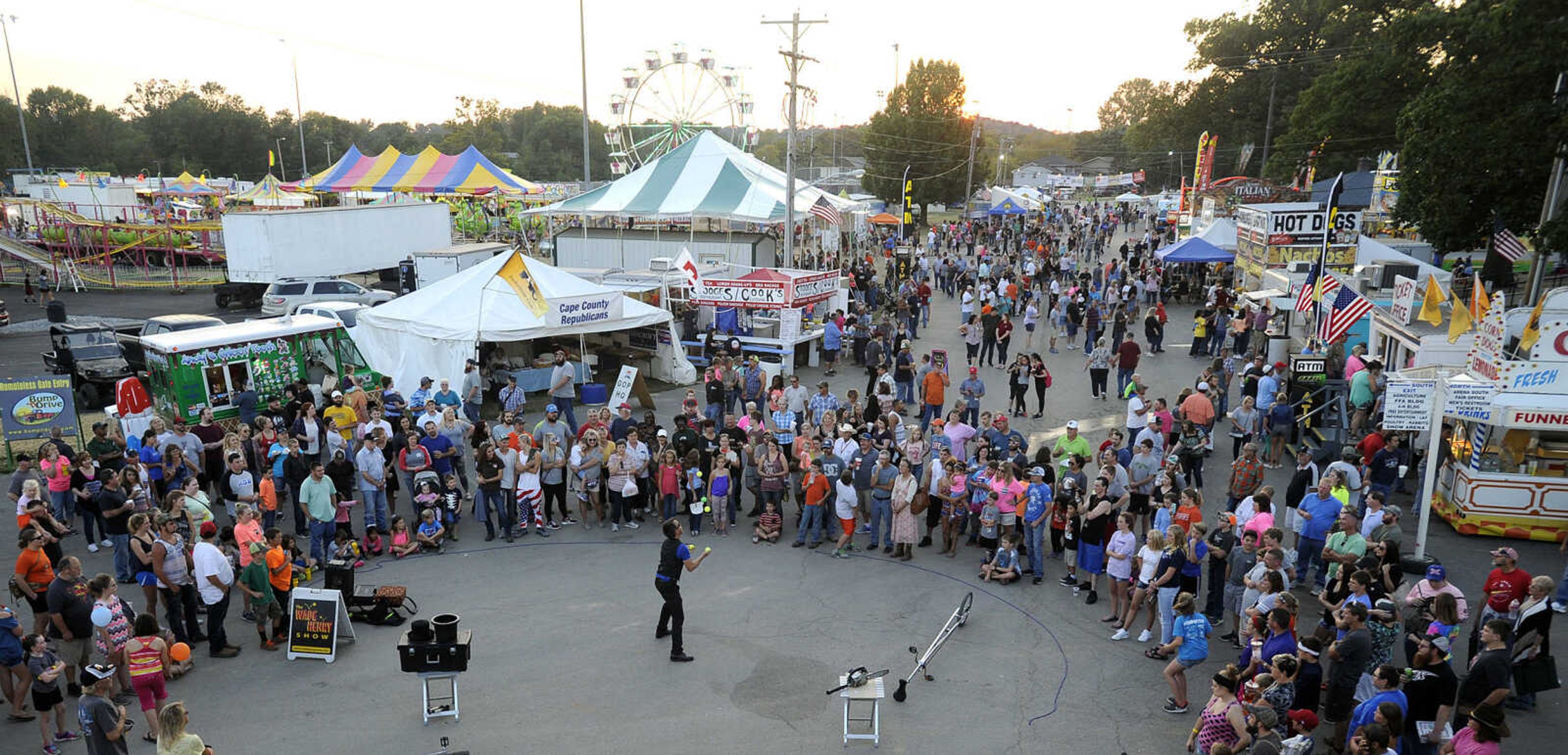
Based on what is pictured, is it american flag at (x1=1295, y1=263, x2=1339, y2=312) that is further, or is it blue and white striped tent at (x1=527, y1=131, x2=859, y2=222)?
blue and white striped tent at (x1=527, y1=131, x2=859, y2=222)

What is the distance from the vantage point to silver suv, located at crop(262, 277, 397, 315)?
1009 inches

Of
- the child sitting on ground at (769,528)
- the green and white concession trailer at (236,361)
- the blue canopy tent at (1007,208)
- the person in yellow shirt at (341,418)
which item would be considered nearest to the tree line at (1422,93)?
the blue canopy tent at (1007,208)

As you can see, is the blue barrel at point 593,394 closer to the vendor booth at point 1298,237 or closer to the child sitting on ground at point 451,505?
the child sitting on ground at point 451,505

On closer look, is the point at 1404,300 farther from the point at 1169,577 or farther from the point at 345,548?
the point at 345,548

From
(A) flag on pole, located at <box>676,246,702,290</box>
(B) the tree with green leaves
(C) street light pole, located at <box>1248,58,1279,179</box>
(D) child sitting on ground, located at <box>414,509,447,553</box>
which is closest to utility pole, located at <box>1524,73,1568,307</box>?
(A) flag on pole, located at <box>676,246,702,290</box>

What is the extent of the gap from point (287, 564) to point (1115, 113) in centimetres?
18008

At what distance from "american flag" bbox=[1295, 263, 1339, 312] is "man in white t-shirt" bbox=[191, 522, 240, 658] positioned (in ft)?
58.1

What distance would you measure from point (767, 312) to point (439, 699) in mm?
13620

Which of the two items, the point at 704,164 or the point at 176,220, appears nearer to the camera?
the point at 704,164

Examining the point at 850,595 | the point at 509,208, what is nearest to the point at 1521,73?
the point at 850,595

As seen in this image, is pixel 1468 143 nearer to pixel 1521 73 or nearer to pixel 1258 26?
pixel 1521 73

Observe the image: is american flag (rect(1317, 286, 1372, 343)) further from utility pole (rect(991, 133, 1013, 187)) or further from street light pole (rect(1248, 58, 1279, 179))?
utility pole (rect(991, 133, 1013, 187))

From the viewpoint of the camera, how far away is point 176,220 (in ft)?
143

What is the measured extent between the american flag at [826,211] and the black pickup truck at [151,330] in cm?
1587
